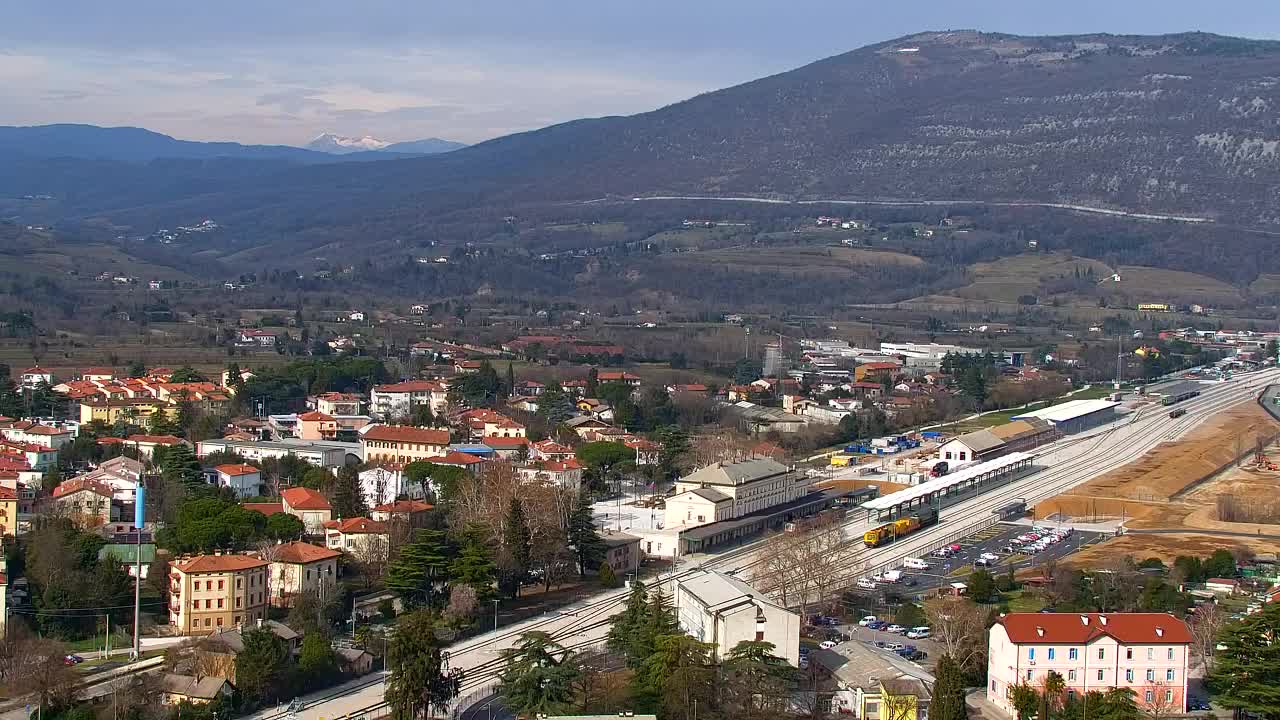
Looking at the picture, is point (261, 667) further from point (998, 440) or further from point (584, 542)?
point (998, 440)

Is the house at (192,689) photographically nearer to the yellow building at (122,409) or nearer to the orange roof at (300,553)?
the orange roof at (300,553)

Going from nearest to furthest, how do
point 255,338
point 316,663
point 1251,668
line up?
point 1251,668
point 316,663
point 255,338

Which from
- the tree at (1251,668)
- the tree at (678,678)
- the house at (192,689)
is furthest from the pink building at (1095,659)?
the house at (192,689)

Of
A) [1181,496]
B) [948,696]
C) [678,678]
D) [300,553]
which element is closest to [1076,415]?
[1181,496]

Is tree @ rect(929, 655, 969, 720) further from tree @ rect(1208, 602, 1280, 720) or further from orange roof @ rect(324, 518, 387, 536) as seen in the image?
orange roof @ rect(324, 518, 387, 536)

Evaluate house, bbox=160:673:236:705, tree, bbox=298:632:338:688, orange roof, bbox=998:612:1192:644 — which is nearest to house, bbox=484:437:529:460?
tree, bbox=298:632:338:688

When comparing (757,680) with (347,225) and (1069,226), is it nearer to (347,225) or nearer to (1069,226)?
(1069,226)

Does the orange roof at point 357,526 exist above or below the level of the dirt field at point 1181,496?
above
